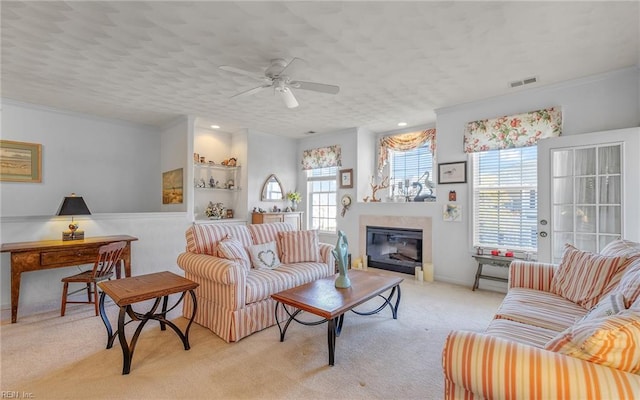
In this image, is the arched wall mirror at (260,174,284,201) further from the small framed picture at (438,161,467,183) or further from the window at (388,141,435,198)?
the small framed picture at (438,161,467,183)

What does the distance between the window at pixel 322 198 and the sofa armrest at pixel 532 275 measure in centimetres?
366

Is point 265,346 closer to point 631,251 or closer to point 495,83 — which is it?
point 631,251

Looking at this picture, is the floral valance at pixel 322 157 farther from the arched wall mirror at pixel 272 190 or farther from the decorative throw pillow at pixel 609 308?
the decorative throw pillow at pixel 609 308

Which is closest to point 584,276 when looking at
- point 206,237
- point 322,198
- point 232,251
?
point 232,251

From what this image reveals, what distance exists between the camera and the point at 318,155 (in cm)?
602

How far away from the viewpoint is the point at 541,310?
197cm

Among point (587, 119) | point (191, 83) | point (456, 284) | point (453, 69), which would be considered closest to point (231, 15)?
point (191, 83)

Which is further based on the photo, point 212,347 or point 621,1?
point 212,347

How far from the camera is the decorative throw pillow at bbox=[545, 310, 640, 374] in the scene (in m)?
1.02

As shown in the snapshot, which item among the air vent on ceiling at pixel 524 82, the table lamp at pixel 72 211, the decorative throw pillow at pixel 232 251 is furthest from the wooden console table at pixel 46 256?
the air vent on ceiling at pixel 524 82

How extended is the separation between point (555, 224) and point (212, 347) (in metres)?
3.72

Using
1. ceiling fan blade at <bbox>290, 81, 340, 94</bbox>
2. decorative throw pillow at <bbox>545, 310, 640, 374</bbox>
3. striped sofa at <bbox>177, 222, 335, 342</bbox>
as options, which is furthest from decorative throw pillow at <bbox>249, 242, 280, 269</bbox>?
decorative throw pillow at <bbox>545, 310, 640, 374</bbox>

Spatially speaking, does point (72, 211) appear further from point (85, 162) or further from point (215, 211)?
point (215, 211)

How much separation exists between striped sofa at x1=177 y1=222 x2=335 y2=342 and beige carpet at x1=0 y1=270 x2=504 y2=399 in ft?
0.37
